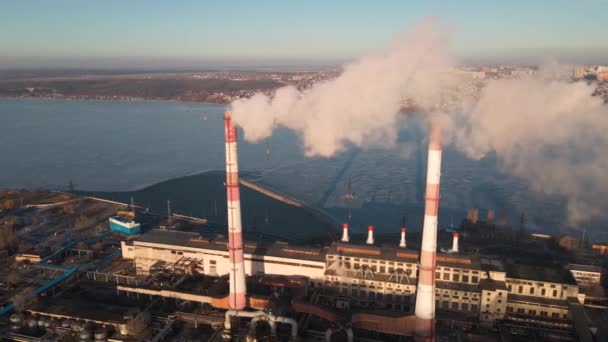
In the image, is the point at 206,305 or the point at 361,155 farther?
the point at 361,155

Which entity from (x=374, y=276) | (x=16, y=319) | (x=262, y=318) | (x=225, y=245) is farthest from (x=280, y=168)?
(x=16, y=319)

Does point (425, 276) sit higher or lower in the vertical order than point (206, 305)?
higher

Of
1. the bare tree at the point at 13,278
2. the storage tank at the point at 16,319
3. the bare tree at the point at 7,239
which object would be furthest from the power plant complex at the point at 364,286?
the bare tree at the point at 7,239

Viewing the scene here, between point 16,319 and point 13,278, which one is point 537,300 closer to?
point 16,319

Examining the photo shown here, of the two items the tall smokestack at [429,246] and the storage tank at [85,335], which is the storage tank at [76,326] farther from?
the tall smokestack at [429,246]

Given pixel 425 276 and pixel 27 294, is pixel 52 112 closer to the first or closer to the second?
pixel 27 294

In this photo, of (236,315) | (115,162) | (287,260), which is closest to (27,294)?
Answer: (236,315)
